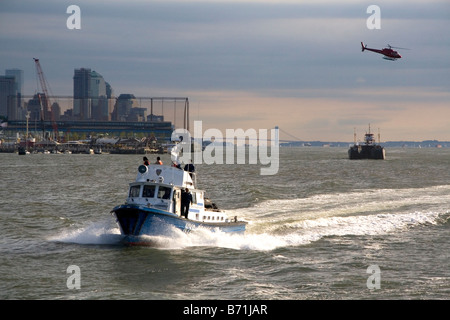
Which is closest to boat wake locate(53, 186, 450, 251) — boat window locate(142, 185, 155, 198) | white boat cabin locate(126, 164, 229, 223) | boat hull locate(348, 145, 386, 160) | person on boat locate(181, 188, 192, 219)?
person on boat locate(181, 188, 192, 219)

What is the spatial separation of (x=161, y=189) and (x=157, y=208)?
969 millimetres

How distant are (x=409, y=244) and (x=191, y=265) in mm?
11856

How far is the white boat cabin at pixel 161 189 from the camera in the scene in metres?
31.4

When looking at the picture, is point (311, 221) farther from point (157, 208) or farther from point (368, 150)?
point (368, 150)

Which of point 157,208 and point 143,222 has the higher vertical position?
point 157,208

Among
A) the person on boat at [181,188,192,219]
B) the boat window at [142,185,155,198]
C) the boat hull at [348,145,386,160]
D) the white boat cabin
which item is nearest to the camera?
the white boat cabin

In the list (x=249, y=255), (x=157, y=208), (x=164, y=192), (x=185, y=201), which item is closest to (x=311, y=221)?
(x=185, y=201)

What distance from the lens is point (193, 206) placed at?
33125 millimetres

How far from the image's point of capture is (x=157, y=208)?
31250mm

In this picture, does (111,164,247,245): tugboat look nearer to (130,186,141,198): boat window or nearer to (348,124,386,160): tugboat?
(130,186,141,198): boat window

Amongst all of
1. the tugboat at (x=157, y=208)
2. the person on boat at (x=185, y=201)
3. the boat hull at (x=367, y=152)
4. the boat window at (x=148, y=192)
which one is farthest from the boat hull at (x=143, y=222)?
the boat hull at (x=367, y=152)

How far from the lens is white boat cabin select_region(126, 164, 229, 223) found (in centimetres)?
3142

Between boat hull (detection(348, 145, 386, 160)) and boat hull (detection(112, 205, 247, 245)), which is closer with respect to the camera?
boat hull (detection(112, 205, 247, 245))
